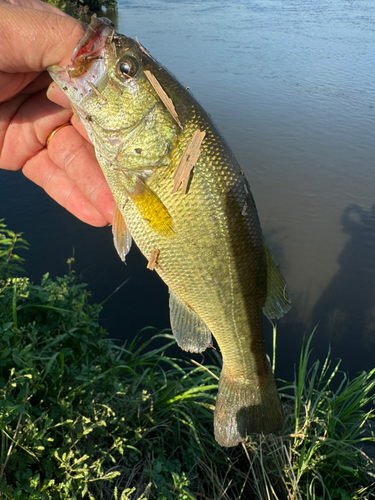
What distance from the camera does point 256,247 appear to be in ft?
6.66

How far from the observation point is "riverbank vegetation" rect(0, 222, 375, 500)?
2041mm

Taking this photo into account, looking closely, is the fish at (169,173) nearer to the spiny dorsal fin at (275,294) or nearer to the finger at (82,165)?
the spiny dorsal fin at (275,294)

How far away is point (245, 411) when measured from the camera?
2314 mm

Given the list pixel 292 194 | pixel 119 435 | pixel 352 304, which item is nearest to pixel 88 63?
pixel 119 435

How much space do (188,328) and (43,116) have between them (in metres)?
2.05

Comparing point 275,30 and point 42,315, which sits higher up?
point 275,30

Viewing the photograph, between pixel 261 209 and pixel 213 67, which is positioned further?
pixel 213 67

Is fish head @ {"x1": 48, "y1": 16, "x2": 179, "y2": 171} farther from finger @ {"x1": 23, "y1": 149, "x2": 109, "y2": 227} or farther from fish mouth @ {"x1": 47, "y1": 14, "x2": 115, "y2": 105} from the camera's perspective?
finger @ {"x1": 23, "y1": 149, "x2": 109, "y2": 227}

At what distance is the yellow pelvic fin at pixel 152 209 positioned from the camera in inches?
75.6

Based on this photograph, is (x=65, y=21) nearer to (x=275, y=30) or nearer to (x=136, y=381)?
(x=136, y=381)

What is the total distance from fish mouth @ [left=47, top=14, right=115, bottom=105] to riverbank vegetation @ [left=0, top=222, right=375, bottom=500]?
1.46m

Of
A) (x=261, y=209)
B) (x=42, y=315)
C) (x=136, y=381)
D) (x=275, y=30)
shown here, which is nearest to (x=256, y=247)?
(x=136, y=381)

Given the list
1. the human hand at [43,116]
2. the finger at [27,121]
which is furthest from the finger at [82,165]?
the finger at [27,121]

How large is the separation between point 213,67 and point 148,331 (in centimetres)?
1039
